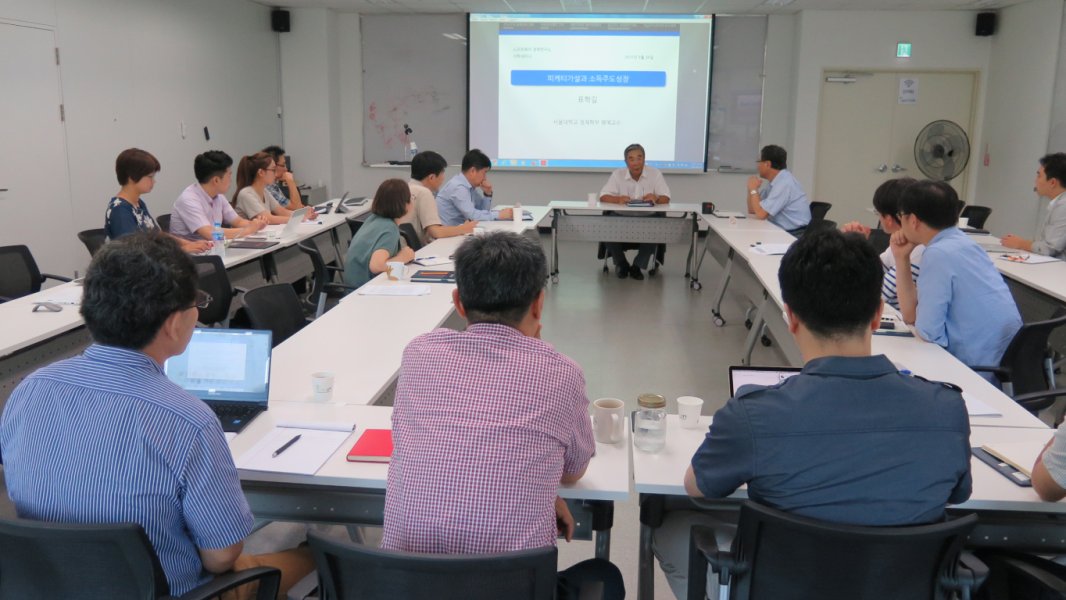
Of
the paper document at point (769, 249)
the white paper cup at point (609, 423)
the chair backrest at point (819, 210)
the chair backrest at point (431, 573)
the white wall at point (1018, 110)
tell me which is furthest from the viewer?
the white wall at point (1018, 110)

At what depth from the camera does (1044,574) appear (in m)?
1.77

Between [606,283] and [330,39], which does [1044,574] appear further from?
[330,39]

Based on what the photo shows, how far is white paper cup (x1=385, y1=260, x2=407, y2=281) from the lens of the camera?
4238 millimetres

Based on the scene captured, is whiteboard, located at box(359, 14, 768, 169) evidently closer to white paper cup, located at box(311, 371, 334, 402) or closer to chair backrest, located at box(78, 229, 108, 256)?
chair backrest, located at box(78, 229, 108, 256)

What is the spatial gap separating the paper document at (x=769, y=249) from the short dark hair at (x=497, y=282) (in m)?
3.82

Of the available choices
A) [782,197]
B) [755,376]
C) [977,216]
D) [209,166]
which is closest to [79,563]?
[755,376]

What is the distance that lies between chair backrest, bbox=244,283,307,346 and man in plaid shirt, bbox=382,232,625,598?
1.76 meters

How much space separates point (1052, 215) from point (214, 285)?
494 cm

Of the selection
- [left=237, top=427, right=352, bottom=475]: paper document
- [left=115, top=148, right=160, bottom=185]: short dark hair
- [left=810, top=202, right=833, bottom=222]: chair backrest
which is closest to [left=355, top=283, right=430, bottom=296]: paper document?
[left=115, top=148, right=160, bottom=185]: short dark hair

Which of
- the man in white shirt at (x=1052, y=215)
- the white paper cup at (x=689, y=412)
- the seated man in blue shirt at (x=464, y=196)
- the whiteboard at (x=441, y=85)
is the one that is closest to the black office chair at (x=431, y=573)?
the white paper cup at (x=689, y=412)

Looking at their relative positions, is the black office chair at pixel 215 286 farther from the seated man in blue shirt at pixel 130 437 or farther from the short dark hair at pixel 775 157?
the short dark hair at pixel 775 157

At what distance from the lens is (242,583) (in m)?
1.62

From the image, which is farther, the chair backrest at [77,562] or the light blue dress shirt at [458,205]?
the light blue dress shirt at [458,205]

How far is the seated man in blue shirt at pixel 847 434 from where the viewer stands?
5.02 feet
